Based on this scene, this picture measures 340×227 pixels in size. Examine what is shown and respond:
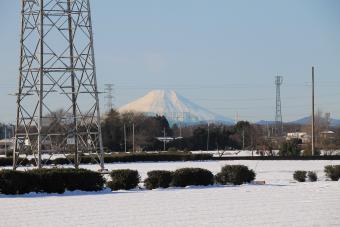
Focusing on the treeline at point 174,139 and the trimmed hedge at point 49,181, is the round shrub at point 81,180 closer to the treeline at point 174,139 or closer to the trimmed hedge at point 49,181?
the trimmed hedge at point 49,181

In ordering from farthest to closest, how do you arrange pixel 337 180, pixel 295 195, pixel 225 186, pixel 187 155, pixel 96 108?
pixel 187 155 < pixel 96 108 < pixel 337 180 < pixel 225 186 < pixel 295 195

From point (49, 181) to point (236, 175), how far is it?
7783 mm

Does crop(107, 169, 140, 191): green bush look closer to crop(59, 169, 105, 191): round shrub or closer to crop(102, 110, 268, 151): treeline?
crop(59, 169, 105, 191): round shrub

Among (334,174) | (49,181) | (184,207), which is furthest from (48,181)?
(334,174)

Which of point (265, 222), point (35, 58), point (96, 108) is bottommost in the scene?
point (265, 222)

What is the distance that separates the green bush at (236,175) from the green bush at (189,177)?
1.27 m

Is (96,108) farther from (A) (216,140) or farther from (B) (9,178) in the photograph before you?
(A) (216,140)

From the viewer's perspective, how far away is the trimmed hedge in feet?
79.4

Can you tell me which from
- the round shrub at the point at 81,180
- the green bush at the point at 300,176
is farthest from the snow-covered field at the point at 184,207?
the green bush at the point at 300,176

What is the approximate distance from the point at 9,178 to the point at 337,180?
13.7m

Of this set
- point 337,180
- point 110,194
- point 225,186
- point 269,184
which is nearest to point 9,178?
point 110,194

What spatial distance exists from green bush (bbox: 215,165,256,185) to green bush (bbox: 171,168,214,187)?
49.9 inches

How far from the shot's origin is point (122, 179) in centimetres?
2661

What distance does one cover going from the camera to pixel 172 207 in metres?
19.3
